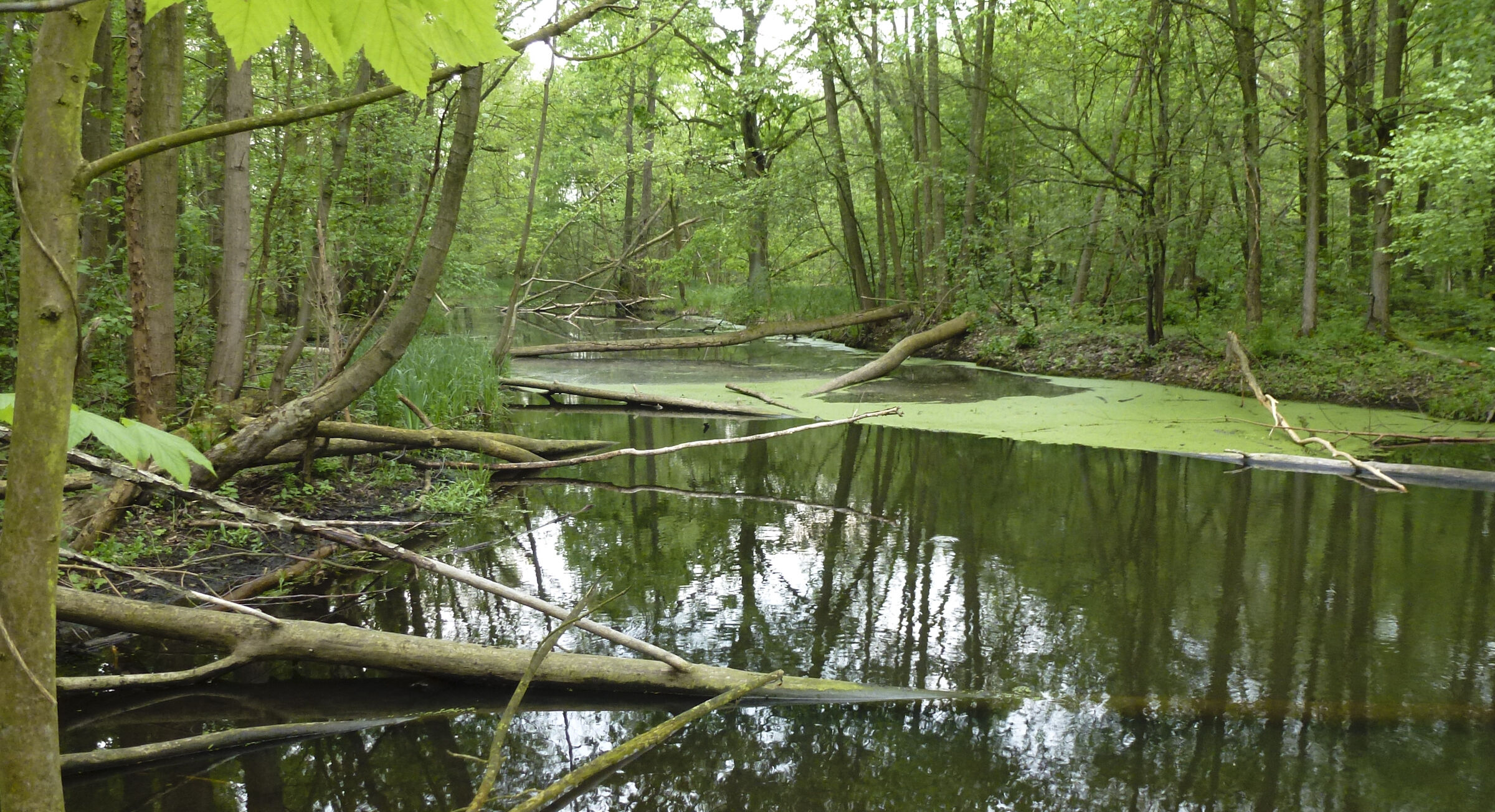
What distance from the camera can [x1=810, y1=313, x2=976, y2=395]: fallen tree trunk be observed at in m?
9.92

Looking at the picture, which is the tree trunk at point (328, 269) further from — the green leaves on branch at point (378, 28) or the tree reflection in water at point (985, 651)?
the green leaves on branch at point (378, 28)

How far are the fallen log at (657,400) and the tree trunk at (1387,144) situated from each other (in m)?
6.32

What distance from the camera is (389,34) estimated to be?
808 millimetres

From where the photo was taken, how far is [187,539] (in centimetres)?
400

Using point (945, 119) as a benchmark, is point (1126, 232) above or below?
below

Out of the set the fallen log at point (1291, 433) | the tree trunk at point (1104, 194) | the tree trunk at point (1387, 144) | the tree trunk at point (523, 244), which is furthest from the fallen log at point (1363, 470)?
the tree trunk at point (523, 244)

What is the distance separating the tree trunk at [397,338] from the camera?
11.5 feet

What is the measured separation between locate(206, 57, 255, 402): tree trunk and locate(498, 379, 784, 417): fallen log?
3.53 metres

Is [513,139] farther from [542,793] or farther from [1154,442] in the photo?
[542,793]

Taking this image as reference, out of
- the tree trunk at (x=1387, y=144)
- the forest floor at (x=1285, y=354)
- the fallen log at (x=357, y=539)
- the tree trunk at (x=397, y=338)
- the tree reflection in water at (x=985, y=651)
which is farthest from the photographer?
the tree trunk at (x=1387, y=144)

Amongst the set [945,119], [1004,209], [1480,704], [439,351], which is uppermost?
[945,119]

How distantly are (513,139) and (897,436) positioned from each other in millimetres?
15770

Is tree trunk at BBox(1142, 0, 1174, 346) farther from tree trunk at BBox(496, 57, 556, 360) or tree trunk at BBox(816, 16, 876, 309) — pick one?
tree trunk at BBox(496, 57, 556, 360)

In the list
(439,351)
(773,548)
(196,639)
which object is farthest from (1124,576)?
(439,351)
